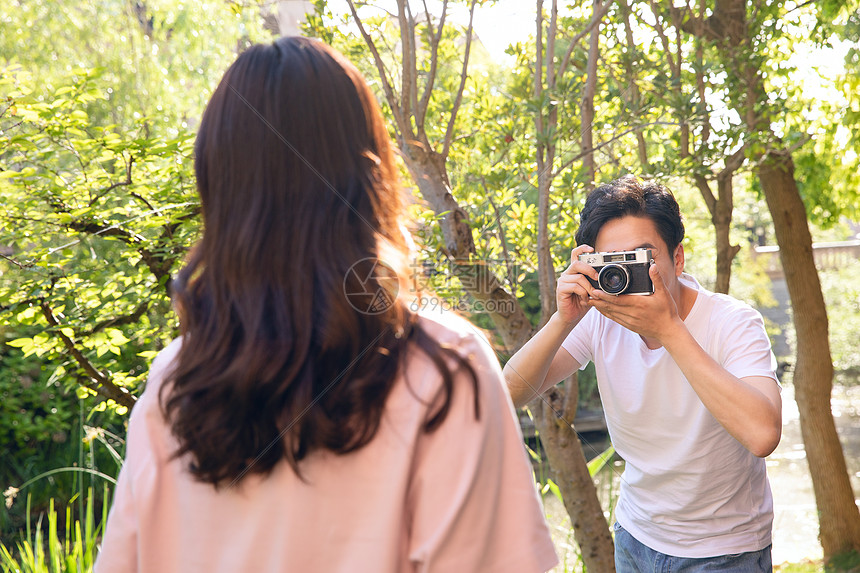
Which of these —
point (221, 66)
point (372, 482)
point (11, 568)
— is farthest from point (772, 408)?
point (221, 66)

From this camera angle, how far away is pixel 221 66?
9.63 m

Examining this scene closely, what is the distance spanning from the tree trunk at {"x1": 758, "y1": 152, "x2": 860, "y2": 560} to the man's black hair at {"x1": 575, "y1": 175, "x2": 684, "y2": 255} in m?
3.48

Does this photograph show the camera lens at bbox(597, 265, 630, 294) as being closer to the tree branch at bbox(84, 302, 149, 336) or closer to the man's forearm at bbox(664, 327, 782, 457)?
the man's forearm at bbox(664, 327, 782, 457)

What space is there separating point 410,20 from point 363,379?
7.00 ft

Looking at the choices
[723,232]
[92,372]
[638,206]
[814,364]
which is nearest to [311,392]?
[638,206]

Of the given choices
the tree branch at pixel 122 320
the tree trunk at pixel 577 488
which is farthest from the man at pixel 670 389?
the tree branch at pixel 122 320

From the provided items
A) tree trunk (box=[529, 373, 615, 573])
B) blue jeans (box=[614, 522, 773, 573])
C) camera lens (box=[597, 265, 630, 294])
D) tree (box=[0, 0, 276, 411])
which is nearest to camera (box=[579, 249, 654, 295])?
camera lens (box=[597, 265, 630, 294])

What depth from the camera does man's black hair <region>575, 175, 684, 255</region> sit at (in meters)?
1.71

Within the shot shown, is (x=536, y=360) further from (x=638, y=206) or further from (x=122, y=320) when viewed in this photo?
(x=122, y=320)

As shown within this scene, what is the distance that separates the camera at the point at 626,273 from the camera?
154cm

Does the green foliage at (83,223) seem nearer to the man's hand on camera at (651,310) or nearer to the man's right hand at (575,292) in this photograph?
the man's right hand at (575,292)

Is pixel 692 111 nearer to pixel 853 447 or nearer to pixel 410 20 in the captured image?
pixel 410 20

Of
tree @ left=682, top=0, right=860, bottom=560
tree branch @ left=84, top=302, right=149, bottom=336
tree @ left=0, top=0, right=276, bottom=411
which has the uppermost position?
tree @ left=0, top=0, right=276, bottom=411

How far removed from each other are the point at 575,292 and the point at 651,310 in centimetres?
22
